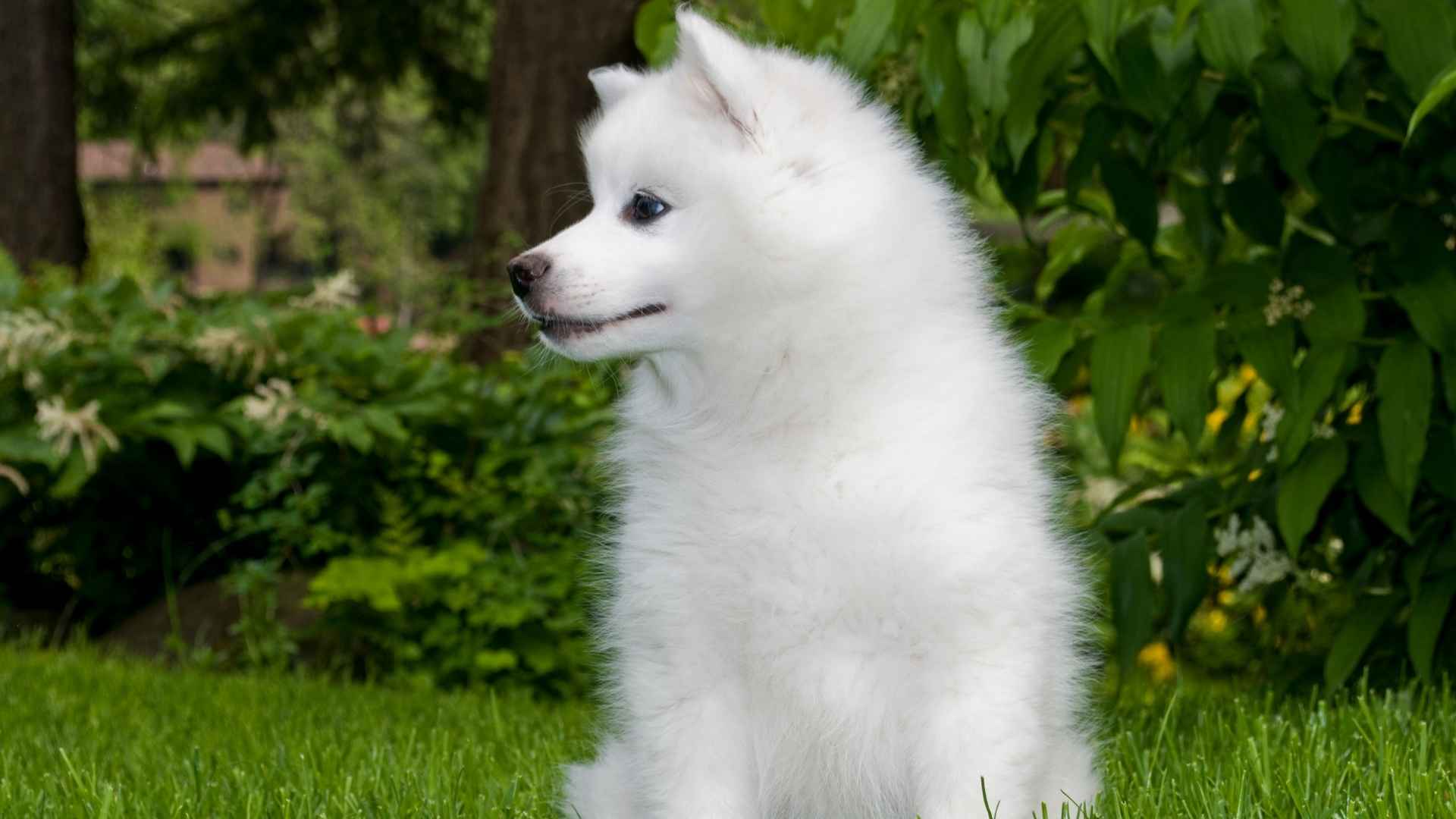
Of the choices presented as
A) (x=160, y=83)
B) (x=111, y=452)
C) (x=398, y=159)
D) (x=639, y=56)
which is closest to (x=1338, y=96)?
(x=639, y=56)

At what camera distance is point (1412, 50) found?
9.03 feet

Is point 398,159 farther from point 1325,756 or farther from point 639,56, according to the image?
point 1325,756

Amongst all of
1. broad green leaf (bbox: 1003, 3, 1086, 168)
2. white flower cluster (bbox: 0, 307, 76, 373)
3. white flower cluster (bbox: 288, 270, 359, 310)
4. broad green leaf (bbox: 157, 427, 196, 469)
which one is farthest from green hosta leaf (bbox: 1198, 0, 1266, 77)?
white flower cluster (bbox: 0, 307, 76, 373)

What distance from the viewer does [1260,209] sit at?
10.9ft

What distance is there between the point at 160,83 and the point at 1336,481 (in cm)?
1069

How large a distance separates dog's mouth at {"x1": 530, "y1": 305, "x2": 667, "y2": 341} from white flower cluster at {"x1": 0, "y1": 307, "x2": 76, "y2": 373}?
3846 millimetres

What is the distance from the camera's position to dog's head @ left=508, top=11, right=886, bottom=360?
2.21 metres

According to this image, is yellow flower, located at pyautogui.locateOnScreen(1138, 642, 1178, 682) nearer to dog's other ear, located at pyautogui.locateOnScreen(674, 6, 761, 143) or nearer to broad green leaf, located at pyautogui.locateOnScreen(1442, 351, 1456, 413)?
broad green leaf, located at pyautogui.locateOnScreen(1442, 351, 1456, 413)

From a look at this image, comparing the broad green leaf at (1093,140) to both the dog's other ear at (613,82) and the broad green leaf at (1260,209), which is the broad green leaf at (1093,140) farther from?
the dog's other ear at (613,82)

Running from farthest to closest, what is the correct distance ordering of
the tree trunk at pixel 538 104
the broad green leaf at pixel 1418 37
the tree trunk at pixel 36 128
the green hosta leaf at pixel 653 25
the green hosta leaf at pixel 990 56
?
the tree trunk at pixel 36 128, the tree trunk at pixel 538 104, the green hosta leaf at pixel 653 25, the green hosta leaf at pixel 990 56, the broad green leaf at pixel 1418 37

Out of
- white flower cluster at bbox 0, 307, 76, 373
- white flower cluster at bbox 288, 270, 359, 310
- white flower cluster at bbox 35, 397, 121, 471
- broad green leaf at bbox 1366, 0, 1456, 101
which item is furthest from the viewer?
white flower cluster at bbox 288, 270, 359, 310

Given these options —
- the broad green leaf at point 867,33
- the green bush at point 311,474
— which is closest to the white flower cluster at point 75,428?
the green bush at point 311,474

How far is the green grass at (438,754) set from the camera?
2.49 meters

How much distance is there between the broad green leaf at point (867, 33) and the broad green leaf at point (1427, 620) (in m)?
1.74
